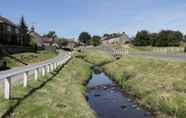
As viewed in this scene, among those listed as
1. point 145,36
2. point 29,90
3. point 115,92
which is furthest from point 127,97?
point 145,36

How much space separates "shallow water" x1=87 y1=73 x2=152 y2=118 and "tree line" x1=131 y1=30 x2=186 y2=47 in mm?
86705

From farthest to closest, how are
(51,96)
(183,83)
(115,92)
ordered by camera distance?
1. (115,92)
2. (183,83)
3. (51,96)

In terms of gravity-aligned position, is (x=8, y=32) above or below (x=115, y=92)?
above

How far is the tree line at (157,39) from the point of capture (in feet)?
362

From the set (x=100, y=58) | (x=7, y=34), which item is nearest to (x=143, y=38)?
(x=100, y=58)

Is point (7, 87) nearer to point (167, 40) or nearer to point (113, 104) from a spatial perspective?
point (113, 104)

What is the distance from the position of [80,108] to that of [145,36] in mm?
103387

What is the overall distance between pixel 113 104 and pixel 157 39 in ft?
311

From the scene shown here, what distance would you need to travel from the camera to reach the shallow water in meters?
17.1

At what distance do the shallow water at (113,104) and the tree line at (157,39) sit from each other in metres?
86.7

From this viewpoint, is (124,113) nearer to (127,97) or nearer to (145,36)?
(127,97)

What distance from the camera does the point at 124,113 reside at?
1752 cm

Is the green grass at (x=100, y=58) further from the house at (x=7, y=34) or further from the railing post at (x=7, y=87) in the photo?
the railing post at (x=7, y=87)

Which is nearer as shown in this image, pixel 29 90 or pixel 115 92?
pixel 29 90
